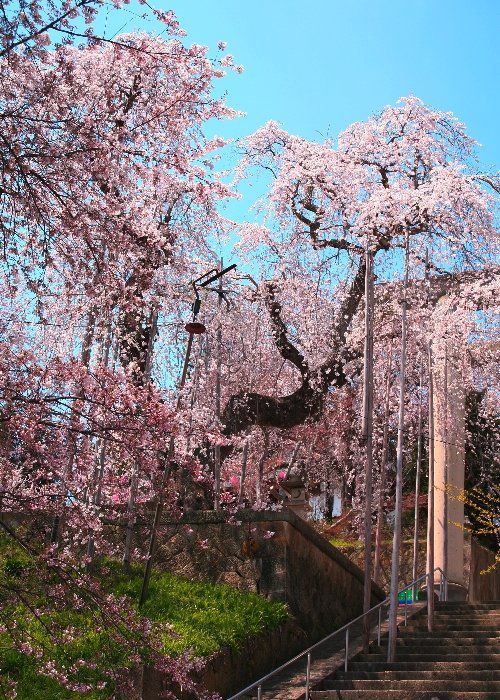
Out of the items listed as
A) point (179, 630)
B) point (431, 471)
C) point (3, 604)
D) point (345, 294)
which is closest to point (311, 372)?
point (345, 294)

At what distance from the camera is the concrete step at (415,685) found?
35.8 feet

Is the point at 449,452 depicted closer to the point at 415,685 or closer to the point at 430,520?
the point at 430,520

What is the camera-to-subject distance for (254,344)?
19.4 metres

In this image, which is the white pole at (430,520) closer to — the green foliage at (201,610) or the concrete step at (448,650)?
the concrete step at (448,650)

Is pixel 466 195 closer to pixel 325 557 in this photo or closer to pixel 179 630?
pixel 325 557

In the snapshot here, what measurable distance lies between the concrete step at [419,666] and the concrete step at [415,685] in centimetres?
69

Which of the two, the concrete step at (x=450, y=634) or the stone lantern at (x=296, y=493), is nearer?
the concrete step at (x=450, y=634)

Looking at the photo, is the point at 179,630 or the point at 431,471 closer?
the point at 179,630

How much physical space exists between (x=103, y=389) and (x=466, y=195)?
398 inches

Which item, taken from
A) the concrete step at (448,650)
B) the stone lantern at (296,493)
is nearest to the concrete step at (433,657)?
the concrete step at (448,650)

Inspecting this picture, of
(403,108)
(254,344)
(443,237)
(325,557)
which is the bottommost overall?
(325,557)

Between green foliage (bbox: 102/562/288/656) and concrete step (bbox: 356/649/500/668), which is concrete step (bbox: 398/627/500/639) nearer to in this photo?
concrete step (bbox: 356/649/500/668)

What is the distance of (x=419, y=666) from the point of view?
12102 millimetres

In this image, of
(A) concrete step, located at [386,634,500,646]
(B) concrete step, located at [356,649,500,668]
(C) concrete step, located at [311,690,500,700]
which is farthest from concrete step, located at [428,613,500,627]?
(C) concrete step, located at [311,690,500,700]
